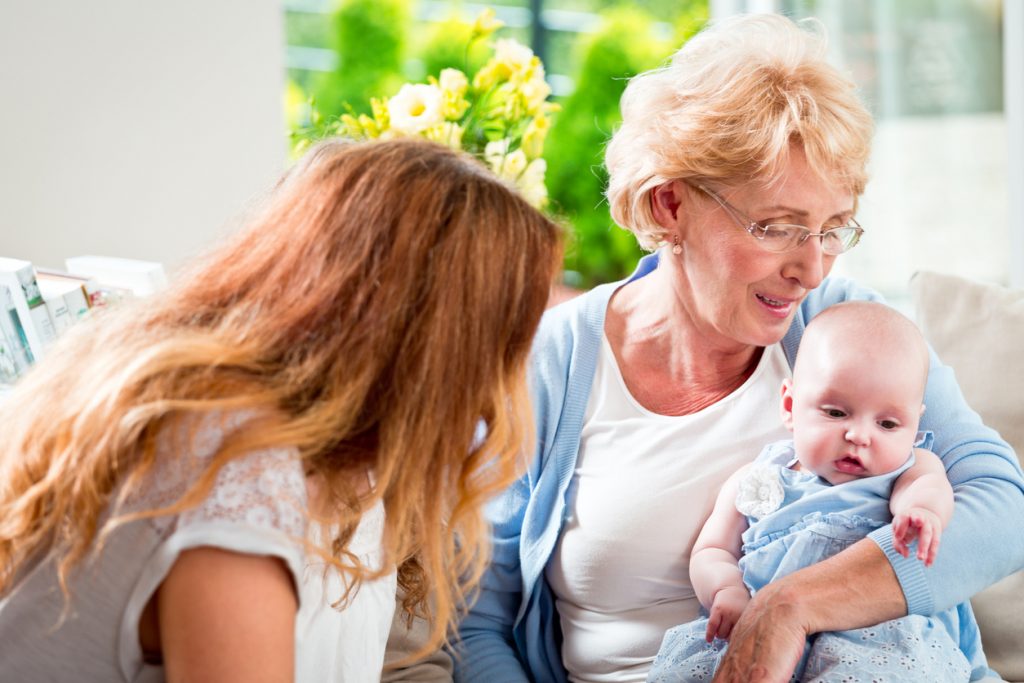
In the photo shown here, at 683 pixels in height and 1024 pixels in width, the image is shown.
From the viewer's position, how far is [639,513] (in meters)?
1.58

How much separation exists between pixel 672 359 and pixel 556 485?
0.27 metres

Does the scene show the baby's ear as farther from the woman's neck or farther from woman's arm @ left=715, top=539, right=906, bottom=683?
woman's arm @ left=715, top=539, right=906, bottom=683

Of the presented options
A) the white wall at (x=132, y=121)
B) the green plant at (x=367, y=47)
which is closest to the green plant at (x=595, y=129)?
the green plant at (x=367, y=47)

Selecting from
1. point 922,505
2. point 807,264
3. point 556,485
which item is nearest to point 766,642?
point 922,505

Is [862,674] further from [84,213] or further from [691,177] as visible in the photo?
[84,213]

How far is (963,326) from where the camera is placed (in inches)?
73.4

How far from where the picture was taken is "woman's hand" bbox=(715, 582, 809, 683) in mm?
1341

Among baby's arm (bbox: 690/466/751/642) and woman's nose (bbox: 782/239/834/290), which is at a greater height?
woman's nose (bbox: 782/239/834/290)

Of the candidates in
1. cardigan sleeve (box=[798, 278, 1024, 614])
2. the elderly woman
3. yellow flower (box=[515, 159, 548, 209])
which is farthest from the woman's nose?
yellow flower (box=[515, 159, 548, 209])

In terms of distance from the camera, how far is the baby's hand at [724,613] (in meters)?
1.42

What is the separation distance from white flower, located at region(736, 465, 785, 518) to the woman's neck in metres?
0.18

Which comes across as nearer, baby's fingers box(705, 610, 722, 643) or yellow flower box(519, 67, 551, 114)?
baby's fingers box(705, 610, 722, 643)

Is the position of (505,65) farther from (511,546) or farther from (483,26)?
(511,546)

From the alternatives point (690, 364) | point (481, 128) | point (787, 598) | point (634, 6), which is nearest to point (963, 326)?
point (690, 364)
